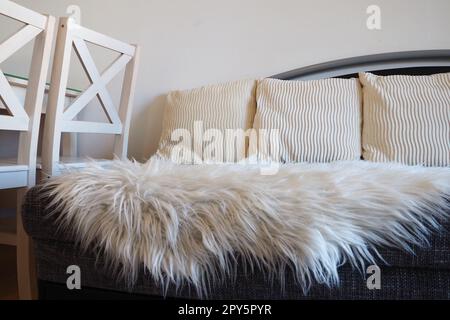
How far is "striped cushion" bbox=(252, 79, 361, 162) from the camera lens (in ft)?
3.72

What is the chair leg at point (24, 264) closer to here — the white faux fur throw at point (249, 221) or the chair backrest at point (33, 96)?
the chair backrest at point (33, 96)

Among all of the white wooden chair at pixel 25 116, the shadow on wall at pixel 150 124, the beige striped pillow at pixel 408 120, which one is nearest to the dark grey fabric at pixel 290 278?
the white wooden chair at pixel 25 116

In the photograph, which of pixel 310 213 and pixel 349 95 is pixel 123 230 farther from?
pixel 349 95

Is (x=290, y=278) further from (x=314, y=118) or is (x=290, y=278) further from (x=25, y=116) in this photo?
(x=25, y=116)

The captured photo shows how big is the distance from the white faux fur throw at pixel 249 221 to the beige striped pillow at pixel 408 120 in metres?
0.46

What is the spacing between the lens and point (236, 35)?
1428 millimetres

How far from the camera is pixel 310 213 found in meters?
0.57

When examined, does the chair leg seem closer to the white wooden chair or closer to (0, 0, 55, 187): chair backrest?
the white wooden chair

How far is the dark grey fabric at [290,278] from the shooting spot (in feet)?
1.86

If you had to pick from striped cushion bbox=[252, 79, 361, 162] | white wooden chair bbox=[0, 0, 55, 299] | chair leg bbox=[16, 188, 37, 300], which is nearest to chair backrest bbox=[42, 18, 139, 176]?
white wooden chair bbox=[0, 0, 55, 299]

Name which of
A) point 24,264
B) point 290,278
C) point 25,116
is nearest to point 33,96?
point 25,116

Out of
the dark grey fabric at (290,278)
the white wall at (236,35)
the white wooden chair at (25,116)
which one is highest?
the white wall at (236,35)

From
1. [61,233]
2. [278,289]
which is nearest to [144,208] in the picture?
[61,233]

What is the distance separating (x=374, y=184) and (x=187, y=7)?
1.26 meters
